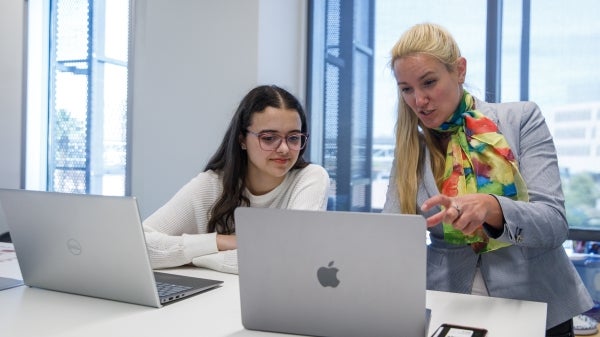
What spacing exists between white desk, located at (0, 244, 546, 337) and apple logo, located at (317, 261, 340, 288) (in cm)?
17

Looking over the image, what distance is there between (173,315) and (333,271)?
39cm

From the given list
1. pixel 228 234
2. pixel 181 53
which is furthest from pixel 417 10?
pixel 228 234

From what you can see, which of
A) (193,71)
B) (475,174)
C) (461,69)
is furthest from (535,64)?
(193,71)

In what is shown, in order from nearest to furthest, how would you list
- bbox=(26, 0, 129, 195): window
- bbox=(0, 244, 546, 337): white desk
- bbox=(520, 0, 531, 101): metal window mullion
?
bbox=(0, 244, 546, 337): white desk, bbox=(520, 0, 531, 101): metal window mullion, bbox=(26, 0, 129, 195): window

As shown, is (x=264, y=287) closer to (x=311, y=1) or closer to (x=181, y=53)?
(x=181, y=53)

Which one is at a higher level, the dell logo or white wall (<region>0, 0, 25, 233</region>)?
white wall (<region>0, 0, 25, 233</region>)

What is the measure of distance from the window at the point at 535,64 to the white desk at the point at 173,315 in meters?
1.70

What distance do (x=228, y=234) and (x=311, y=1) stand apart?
190cm

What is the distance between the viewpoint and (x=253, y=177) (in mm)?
1979

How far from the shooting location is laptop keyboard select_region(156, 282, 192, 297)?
4.19 ft

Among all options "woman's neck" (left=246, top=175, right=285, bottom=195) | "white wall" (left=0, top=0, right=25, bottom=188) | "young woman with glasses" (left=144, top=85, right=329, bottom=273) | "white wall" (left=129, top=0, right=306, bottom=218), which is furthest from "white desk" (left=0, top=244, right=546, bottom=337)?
"white wall" (left=0, top=0, right=25, bottom=188)

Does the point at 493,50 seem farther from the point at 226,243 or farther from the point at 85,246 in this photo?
the point at 85,246

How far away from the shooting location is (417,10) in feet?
9.89

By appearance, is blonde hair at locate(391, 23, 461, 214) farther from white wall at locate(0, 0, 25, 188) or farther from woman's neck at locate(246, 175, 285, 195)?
white wall at locate(0, 0, 25, 188)
